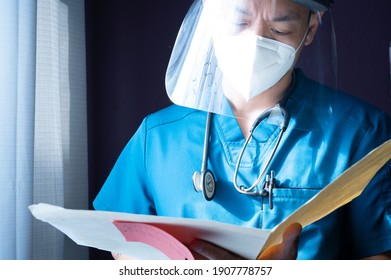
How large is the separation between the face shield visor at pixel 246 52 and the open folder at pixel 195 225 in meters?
0.41

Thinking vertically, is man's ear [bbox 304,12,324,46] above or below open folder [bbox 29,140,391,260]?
above

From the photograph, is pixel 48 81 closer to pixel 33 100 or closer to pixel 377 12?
pixel 33 100

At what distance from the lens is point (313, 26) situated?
1009 mm

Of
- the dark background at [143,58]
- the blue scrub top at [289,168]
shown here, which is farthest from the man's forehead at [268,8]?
the dark background at [143,58]

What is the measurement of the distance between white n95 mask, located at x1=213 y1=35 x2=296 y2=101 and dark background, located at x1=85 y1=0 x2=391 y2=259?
1.00 m

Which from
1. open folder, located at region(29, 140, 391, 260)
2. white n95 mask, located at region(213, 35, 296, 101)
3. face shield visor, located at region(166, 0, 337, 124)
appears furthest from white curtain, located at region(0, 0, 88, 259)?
open folder, located at region(29, 140, 391, 260)

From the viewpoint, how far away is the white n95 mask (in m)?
0.96

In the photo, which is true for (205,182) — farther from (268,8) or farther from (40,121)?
(40,121)

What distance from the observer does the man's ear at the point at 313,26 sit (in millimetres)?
996

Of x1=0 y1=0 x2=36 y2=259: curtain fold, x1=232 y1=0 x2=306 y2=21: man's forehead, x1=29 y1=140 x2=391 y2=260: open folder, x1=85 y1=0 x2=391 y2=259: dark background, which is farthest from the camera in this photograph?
x1=85 y1=0 x2=391 y2=259: dark background

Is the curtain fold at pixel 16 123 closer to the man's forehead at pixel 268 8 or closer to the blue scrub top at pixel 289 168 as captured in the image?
the blue scrub top at pixel 289 168

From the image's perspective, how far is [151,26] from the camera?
6.55ft

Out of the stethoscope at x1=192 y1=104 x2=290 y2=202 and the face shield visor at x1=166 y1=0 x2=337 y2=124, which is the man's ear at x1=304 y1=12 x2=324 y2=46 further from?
the stethoscope at x1=192 y1=104 x2=290 y2=202
